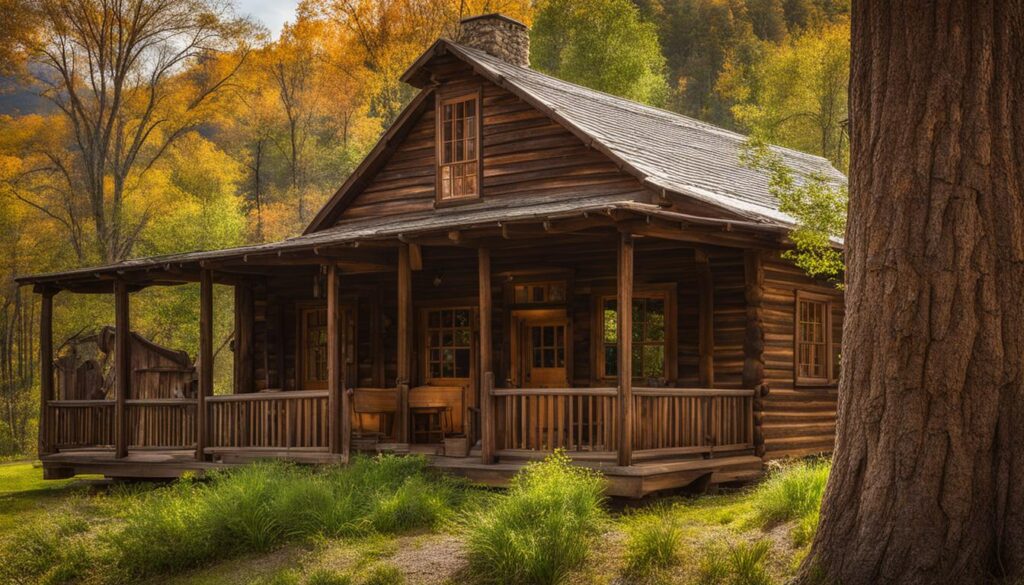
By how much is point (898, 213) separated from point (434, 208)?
462 inches

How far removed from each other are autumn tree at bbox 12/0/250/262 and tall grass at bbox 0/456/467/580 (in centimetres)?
2224

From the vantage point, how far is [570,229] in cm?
1307

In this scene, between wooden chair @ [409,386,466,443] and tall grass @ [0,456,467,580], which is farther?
wooden chair @ [409,386,466,443]

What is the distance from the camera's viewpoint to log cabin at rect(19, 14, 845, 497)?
1389 cm

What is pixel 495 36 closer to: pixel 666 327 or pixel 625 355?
pixel 666 327

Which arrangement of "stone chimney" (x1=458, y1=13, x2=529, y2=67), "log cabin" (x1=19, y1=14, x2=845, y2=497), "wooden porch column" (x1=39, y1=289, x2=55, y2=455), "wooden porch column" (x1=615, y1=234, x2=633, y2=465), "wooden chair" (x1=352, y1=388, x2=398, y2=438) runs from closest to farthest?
"wooden porch column" (x1=615, y1=234, x2=633, y2=465) → "log cabin" (x1=19, y1=14, x2=845, y2=497) → "wooden chair" (x1=352, y1=388, x2=398, y2=438) → "wooden porch column" (x1=39, y1=289, x2=55, y2=455) → "stone chimney" (x1=458, y1=13, x2=529, y2=67)

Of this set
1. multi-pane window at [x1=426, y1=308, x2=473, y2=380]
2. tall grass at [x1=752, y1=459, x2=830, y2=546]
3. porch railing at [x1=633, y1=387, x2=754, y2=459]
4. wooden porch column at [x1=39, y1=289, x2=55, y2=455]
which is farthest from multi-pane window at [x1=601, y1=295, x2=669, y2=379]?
wooden porch column at [x1=39, y1=289, x2=55, y2=455]

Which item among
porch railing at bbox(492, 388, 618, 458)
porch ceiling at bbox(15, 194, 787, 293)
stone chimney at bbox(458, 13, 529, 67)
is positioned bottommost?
porch railing at bbox(492, 388, 618, 458)

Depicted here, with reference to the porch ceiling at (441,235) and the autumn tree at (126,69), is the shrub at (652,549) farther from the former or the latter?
the autumn tree at (126,69)

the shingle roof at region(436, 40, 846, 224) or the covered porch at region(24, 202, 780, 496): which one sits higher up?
the shingle roof at region(436, 40, 846, 224)

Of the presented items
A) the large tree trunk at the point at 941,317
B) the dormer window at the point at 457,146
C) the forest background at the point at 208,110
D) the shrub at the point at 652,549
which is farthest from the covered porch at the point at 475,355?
the forest background at the point at 208,110

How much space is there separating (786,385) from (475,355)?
187 inches

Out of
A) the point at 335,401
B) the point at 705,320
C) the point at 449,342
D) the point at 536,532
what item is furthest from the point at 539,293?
the point at 536,532

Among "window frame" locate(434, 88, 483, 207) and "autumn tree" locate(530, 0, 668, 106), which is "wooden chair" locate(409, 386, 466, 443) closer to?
"window frame" locate(434, 88, 483, 207)
